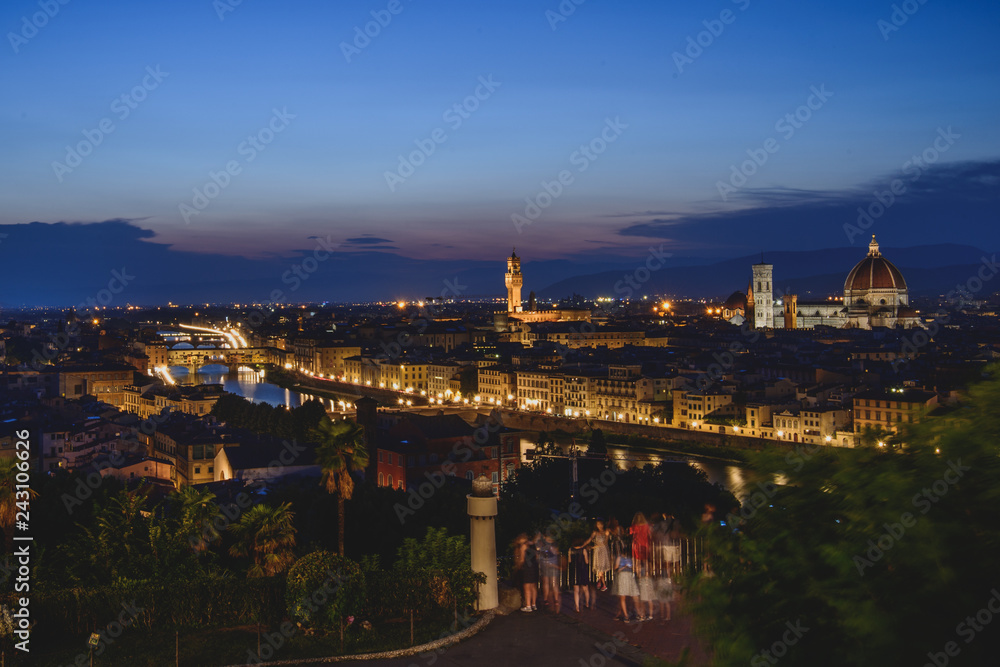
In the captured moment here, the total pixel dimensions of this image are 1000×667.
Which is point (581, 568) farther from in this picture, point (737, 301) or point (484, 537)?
point (737, 301)

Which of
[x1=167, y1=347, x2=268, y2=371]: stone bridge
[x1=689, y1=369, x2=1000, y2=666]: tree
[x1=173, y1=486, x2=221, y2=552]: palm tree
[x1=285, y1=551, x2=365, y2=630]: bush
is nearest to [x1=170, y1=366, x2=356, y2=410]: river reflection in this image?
[x1=167, y1=347, x2=268, y2=371]: stone bridge

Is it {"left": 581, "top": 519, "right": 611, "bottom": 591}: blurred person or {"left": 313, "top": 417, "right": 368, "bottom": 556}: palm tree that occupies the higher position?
{"left": 313, "top": 417, "right": 368, "bottom": 556}: palm tree

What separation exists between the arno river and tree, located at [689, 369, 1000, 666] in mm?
322

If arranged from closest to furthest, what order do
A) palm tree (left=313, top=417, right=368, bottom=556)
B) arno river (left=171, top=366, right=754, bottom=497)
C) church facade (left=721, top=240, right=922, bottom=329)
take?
palm tree (left=313, top=417, right=368, bottom=556) → arno river (left=171, top=366, right=754, bottom=497) → church facade (left=721, top=240, right=922, bottom=329)

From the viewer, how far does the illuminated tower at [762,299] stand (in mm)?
52469

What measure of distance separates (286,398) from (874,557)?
31.4 m

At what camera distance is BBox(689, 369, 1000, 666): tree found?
1877 mm

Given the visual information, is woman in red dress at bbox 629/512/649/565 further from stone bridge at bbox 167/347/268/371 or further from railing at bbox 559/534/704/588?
stone bridge at bbox 167/347/268/371

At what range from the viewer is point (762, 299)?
5331cm

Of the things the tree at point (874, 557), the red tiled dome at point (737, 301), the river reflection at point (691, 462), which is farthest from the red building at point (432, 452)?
the red tiled dome at point (737, 301)

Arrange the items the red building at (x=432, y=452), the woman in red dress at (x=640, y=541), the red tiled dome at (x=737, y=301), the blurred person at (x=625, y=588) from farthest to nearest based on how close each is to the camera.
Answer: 1. the red tiled dome at (x=737, y=301)
2. the red building at (x=432, y=452)
3. the woman in red dress at (x=640, y=541)
4. the blurred person at (x=625, y=588)

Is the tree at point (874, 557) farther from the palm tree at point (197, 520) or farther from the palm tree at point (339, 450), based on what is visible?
the palm tree at point (197, 520)

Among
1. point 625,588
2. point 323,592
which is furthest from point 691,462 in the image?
point 323,592

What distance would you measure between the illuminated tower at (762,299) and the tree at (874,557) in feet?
170
